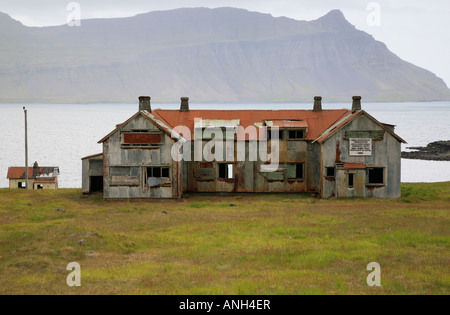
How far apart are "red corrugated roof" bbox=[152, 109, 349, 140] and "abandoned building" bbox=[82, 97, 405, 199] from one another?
0.30 feet

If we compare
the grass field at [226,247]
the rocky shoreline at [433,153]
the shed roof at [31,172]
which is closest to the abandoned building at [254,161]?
the grass field at [226,247]

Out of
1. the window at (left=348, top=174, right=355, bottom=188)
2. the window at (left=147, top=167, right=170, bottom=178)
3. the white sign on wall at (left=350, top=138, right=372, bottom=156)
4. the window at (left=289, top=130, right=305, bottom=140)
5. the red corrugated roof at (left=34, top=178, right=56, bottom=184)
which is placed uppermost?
the window at (left=289, top=130, right=305, bottom=140)

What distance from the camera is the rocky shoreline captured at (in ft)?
356

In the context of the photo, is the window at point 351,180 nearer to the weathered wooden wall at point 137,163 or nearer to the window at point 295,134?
the window at point 295,134

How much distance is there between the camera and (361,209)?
3681cm

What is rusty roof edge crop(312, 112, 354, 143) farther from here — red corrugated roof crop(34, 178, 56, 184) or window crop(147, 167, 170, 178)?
red corrugated roof crop(34, 178, 56, 184)

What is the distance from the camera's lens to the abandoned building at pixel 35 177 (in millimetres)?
70375

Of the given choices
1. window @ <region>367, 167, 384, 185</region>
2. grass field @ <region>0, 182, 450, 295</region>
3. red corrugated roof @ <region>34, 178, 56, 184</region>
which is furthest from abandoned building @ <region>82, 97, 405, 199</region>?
red corrugated roof @ <region>34, 178, 56, 184</region>

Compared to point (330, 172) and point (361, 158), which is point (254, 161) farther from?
point (361, 158)

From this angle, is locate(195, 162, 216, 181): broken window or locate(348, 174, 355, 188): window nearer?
locate(348, 174, 355, 188): window

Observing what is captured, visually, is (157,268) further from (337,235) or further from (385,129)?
(385,129)

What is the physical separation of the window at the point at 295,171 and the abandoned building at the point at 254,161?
80 mm

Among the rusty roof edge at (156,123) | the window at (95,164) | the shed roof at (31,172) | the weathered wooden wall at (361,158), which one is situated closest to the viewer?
the rusty roof edge at (156,123)
